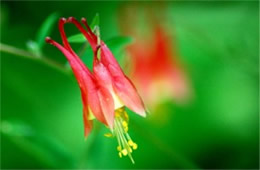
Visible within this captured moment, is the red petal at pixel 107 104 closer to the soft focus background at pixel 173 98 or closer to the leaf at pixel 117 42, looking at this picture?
the leaf at pixel 117 42

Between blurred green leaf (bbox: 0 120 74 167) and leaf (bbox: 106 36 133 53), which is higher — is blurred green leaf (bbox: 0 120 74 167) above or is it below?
below

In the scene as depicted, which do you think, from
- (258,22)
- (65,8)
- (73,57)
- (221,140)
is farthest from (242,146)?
(73,57)

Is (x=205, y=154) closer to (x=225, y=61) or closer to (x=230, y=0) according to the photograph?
(x=225, y=61)

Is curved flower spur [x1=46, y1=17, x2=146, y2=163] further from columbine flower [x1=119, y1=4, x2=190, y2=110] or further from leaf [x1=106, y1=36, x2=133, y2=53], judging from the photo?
columbine flower [x1=119, y1=4, x2=190, y2=110]

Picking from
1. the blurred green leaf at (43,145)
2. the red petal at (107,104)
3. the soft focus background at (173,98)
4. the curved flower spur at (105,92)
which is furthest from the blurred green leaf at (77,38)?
the soft focus background at (173,98)

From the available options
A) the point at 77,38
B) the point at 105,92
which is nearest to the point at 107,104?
the point at 105,92

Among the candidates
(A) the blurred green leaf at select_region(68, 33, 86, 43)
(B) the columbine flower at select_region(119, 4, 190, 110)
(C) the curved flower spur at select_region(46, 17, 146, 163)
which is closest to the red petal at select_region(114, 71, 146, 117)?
(C) the curved flower spur at select_region(46, 17, 146, 163)

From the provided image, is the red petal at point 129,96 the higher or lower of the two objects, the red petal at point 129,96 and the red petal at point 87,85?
the lower
